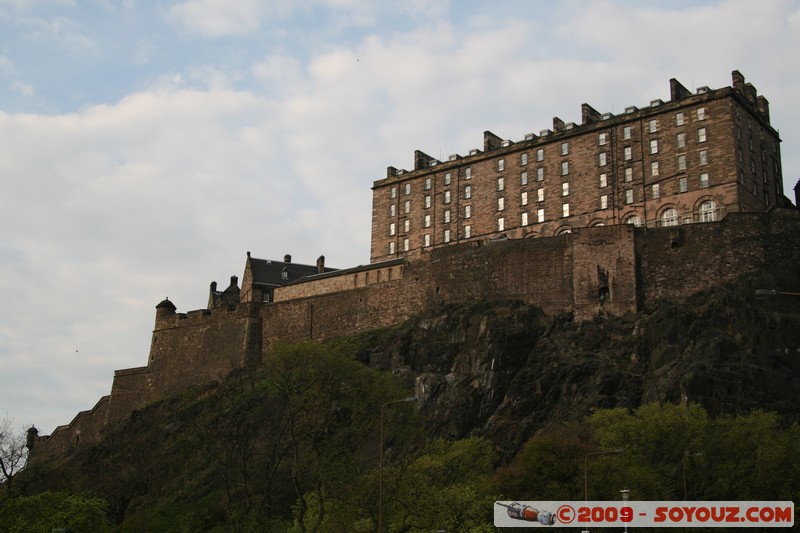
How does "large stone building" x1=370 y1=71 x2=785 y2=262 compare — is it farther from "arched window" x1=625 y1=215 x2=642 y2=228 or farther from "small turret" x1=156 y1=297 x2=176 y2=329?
"small turret" x1=156 y1=297 x2=176 y2=329

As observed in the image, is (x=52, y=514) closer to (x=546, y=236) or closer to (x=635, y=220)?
(x=546, y=236)

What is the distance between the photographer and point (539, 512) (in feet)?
115

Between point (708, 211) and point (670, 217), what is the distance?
9.18ft

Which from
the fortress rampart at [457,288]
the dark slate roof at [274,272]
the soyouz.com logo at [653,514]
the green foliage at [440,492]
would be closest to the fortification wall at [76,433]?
the fortress rampart at [457,288]

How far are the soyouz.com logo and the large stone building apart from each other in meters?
39.3

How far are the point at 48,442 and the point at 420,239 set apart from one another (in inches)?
1515

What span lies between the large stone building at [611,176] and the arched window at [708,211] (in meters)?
0.07

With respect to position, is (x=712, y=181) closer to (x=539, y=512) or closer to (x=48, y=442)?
(x=539, y=512)

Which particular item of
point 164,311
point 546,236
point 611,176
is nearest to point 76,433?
point 164,311

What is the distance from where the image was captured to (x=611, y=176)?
76.5 metres

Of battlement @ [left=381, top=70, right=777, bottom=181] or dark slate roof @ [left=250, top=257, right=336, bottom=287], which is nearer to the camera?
battlement @ [left=381, top=70, right=777, bottom=181]

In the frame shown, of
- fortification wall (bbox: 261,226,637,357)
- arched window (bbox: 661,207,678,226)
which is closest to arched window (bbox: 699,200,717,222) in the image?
arched window (bbox: 661,207,678,226)

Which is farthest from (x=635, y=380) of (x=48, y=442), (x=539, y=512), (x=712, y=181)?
(x=48, y=442)

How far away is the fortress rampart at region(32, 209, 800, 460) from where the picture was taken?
2544 inches
